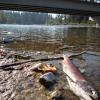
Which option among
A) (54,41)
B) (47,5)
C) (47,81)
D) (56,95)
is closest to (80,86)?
(56,95)

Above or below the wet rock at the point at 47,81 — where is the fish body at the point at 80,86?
above

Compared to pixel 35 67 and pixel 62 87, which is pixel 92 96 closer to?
pixel 62 87

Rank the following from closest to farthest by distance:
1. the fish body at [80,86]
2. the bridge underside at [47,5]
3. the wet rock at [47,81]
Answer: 1. the fish body at [80,86]
2. the wet rock at [47,81]
3. the bridge underside at [47,5]

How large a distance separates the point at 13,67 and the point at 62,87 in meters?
4.11

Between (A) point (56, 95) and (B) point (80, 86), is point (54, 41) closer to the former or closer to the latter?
(A) point (56, 95)

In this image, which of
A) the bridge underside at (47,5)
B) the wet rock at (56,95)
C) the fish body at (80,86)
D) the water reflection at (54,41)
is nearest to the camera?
the fish body at (80,86)

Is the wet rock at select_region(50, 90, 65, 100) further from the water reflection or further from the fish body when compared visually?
the water reflection

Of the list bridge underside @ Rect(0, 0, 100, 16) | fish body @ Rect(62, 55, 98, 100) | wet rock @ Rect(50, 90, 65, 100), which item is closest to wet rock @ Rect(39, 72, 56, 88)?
fish body @ Rect(62, 55, 98, 100)

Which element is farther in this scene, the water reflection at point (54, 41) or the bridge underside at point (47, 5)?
the bridge underside at point (47, 5)

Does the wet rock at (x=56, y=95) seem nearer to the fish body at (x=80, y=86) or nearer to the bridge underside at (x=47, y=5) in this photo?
the fish body at (x=80, y=86)

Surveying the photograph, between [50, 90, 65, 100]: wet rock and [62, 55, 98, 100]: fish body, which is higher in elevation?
[62, 55, 98, 100]: fish body

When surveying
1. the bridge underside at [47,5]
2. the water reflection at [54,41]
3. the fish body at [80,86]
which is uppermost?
the bridge underside at [47,5]

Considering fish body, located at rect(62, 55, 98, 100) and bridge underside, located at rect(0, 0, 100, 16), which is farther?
bridge underside, located at rect(0, 0, 100, 16)

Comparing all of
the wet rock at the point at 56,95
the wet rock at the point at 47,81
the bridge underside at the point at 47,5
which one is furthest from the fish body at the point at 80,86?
the bridge underside at the point at 47,5
